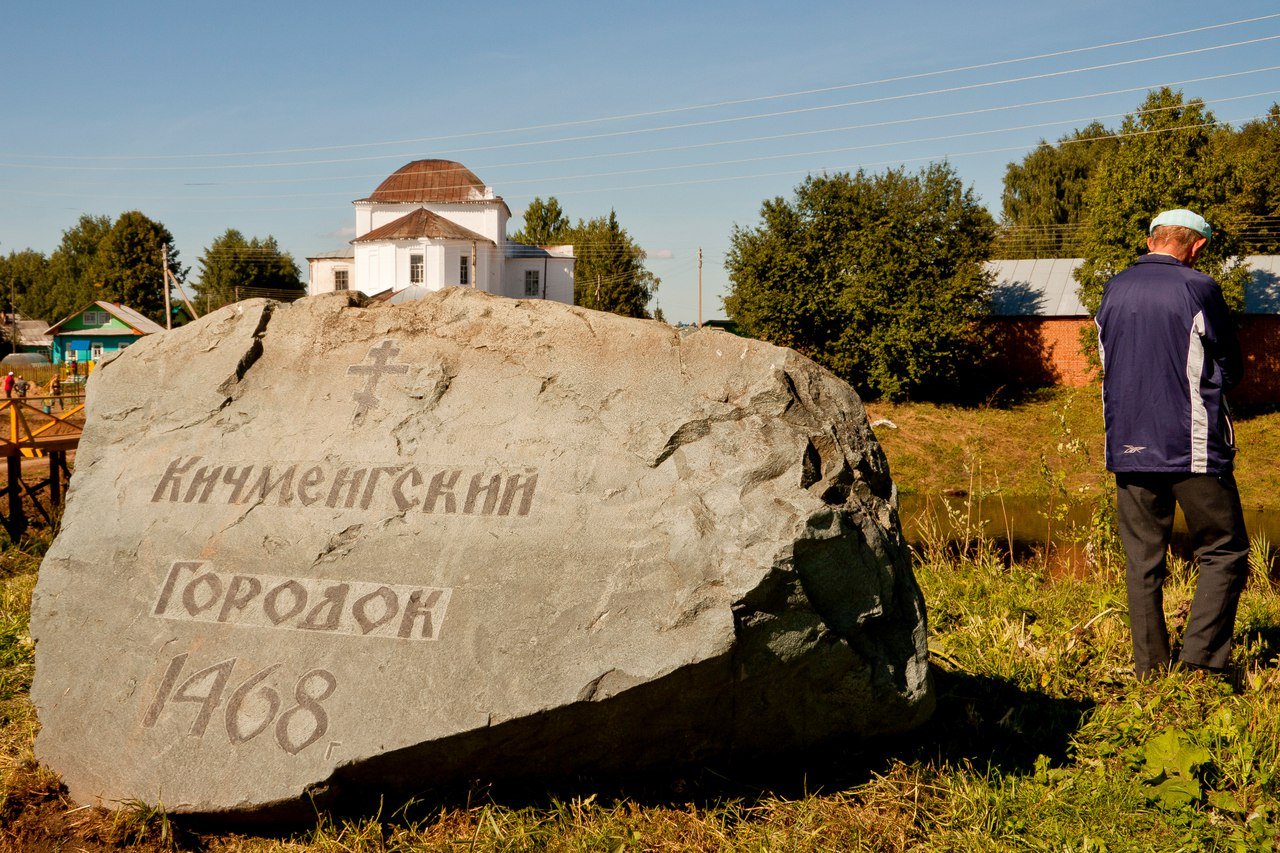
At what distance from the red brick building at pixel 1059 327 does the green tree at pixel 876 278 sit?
2.00 m

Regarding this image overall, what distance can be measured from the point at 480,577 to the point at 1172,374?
2.95 m

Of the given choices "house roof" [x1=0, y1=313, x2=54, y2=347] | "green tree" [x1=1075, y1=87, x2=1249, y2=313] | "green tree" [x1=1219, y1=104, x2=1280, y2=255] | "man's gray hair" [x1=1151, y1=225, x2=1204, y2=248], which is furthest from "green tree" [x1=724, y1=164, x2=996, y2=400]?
"house roof" [x1=0, y1=313, x2=54, y2=347]

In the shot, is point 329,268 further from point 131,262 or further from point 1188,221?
point 1188,221

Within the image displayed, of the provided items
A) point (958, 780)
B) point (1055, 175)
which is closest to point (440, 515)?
point (958, 780)

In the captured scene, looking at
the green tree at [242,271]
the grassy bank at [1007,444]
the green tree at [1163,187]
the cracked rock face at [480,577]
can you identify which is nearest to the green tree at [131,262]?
the green tree at [242,271]

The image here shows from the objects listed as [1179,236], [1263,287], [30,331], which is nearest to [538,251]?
[1263,287]

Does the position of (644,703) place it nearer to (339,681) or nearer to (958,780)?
(339,681)

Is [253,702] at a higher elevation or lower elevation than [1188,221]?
lower

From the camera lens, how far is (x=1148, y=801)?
3.46 m

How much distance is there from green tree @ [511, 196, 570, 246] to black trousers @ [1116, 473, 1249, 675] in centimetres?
5299

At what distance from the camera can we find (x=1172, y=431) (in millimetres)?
3971

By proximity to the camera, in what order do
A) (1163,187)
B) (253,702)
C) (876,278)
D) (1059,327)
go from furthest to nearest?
1. (1059,327)
2. (876,278)
3. (1163,187)
4. (253,702)

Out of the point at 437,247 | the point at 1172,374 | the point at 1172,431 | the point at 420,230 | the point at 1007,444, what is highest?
the point at 420,230

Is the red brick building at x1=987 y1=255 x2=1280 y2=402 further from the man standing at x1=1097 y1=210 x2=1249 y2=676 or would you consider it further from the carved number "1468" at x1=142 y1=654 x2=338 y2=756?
the carved number "1468" at x1=142 y1=654 x2=338 y2=756
